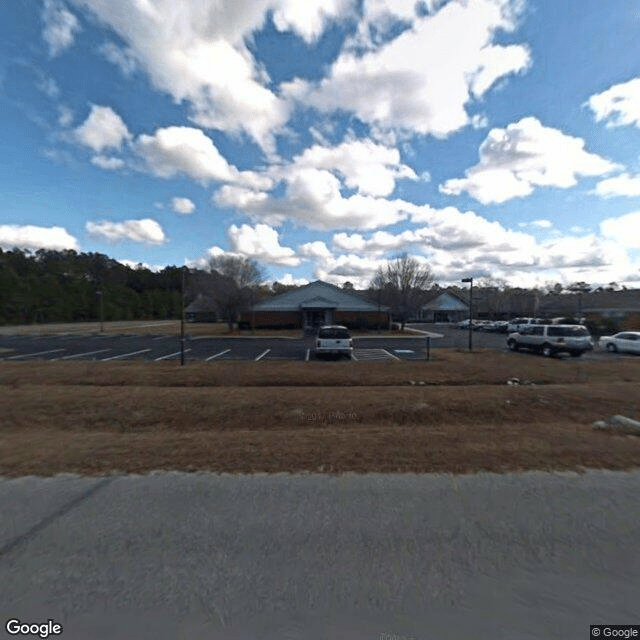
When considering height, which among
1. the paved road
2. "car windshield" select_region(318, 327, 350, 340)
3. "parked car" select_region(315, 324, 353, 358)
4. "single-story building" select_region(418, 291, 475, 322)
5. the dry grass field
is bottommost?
the dry grass field

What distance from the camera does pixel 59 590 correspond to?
2.31 m

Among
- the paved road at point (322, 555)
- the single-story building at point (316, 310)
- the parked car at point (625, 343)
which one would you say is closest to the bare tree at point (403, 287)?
the single-story building at point (316, 310)

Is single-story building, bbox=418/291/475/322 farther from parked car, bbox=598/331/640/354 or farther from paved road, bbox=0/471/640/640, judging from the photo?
paved road, bbox=0/471/640/640

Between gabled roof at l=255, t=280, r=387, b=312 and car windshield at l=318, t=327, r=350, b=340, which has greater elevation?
gabled roof at l=255, t=280, r=387, b=312

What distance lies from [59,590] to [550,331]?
21533mm

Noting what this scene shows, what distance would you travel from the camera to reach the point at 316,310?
38.2 meters

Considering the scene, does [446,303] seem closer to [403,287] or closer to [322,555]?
[403,287]

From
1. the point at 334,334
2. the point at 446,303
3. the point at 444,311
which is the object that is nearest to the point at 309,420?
the point at 334,334

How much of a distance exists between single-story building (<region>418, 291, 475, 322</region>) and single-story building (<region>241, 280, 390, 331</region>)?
27724 millimetres

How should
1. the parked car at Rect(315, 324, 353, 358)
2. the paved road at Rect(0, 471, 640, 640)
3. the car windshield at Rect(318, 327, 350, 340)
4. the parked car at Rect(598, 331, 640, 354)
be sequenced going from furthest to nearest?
1. the parked car at Rect(598, 331, 640, 354)
2. the car windshield at Rect(318, 327, 350, 340)
3. the parked car at Rect(315, 324, 353, 358)
4. the paved road at Rect(0, 471, 640, 640)

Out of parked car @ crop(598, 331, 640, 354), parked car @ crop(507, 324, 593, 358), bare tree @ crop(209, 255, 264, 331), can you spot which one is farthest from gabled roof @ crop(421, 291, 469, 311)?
parked car @ crop(507, 324, 593, 358)

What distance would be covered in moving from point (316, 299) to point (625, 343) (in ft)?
86.7

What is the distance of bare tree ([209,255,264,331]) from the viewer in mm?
35906

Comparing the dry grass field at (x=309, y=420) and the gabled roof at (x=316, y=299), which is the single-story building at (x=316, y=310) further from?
the dry grass field at (x=309, y=420)
